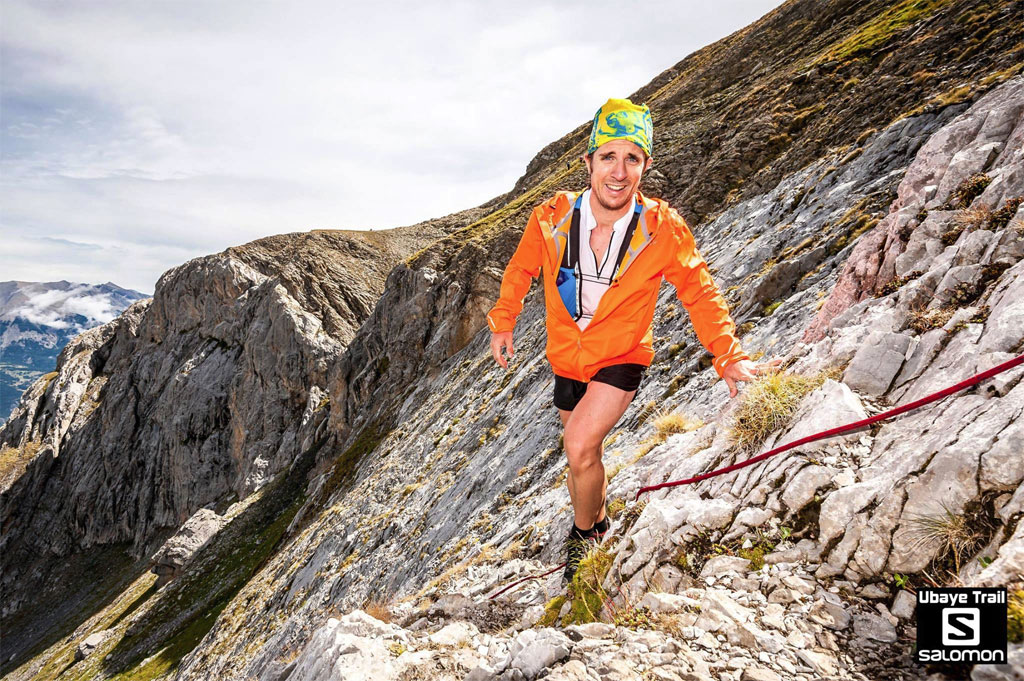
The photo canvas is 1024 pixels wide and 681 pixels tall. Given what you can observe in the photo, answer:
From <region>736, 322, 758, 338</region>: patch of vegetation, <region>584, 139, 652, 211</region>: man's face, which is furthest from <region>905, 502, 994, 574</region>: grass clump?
<region>736, 322, 758, 338</region>: patch of vegetation

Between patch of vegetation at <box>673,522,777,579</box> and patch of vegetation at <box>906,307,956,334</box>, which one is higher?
patch of vegetation at <box>906,307,956,334</box>

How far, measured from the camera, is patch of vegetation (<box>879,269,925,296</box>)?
5.36 m

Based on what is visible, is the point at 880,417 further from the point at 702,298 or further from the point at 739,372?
the point at 702,298

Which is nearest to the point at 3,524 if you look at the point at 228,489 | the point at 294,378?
the point at 228,489

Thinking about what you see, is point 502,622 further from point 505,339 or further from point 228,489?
point 228,489

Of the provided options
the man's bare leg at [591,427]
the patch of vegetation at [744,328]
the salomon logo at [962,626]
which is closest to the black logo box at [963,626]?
the salomon logo at [962,626]

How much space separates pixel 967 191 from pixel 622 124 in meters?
4.84

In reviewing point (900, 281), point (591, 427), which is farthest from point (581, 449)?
point (900, 281)

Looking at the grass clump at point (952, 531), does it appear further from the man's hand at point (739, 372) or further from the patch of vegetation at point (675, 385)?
the patch of vegetation at point (675, 385)

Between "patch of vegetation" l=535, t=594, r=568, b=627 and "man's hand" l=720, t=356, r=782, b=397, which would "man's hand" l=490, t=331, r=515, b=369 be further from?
"patch of vegetation" l=535, t=594, r=568, b=627

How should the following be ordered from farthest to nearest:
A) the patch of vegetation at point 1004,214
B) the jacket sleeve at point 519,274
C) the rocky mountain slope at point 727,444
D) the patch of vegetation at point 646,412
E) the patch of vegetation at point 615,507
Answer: the patch of vegetation at point 646,412
the patch of vegetation at point 615,507
the jacket sleeve at point 519,274
the patch of vegetation at point 1004,214
the rocky mountain slope at point 727,444

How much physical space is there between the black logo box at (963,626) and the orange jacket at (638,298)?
222cm

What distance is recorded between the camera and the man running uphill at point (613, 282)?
4.38 m

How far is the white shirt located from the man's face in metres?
0.14
